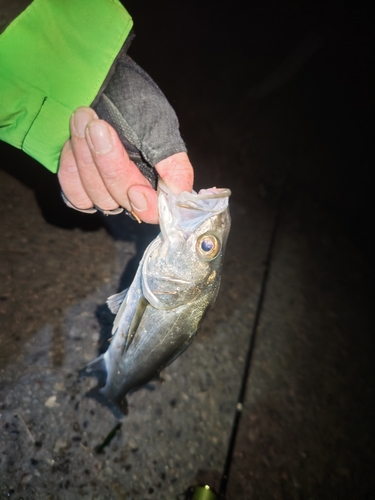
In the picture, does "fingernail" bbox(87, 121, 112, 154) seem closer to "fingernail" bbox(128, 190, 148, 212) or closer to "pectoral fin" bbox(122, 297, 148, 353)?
"fingernail" bbox(128, 190, 148, 212)

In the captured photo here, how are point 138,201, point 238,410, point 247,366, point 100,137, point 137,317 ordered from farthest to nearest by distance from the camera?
point 247,366
point 238,410
point 137,317
point 138,201
point 100,137

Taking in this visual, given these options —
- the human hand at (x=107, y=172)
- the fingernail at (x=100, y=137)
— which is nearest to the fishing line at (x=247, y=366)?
the human hand at (x=107, y=172)

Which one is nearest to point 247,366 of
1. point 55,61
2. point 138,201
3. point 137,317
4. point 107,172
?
point 137,317

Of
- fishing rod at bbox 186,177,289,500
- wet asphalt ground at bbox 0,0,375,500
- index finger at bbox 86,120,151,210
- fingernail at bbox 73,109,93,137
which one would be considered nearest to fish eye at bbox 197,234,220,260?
index finger at bbox 86,120,151,210

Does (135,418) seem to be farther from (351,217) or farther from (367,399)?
(351,217)

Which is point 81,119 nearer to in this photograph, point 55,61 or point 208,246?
point 55,61

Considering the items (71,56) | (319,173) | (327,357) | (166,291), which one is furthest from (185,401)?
(319,173)
